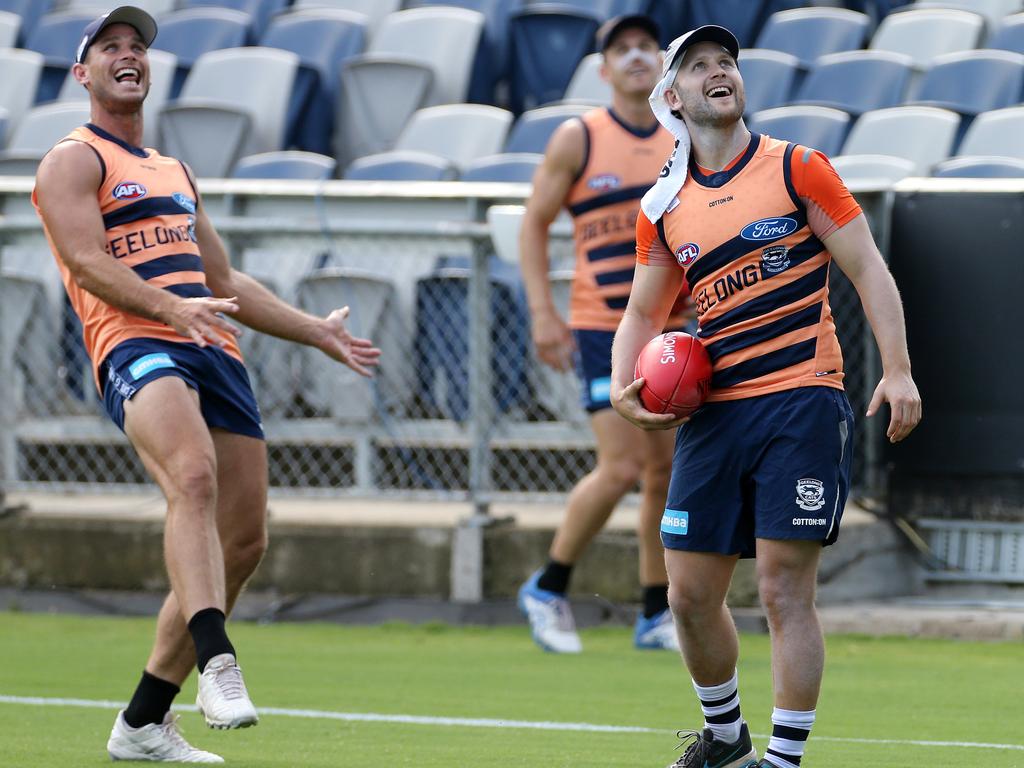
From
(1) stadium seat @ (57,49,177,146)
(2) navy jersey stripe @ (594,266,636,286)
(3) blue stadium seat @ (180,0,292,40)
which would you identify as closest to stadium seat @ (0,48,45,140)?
(1) stadium seat @ (57,49,177,146)

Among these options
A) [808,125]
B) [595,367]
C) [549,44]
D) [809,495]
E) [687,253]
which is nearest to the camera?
[809,495]

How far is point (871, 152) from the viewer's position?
1166 cm

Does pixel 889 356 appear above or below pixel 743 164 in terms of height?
below

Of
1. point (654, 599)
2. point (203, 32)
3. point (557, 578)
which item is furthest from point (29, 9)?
point (654, 599)

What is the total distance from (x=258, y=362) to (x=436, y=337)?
3.41 feet

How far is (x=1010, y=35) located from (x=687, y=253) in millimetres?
8917

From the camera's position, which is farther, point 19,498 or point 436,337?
point 19,498

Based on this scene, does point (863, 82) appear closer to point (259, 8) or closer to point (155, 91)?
point (155, 91)

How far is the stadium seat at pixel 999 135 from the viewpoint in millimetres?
11078

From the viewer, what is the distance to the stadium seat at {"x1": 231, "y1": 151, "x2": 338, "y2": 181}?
12562mm

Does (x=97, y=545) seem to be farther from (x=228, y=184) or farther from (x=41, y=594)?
(x=228, y=184)

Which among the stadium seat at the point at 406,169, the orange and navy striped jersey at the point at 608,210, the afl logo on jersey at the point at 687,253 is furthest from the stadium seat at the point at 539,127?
the afl logo on jersey at the point at 687,253

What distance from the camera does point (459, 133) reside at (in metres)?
13.0


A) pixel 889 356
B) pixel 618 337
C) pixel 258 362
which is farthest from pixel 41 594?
pixel 889 356
